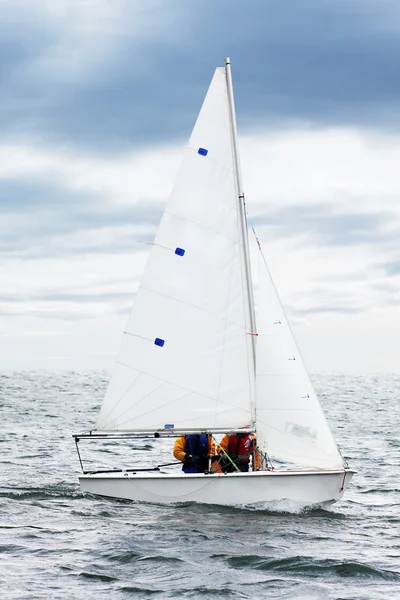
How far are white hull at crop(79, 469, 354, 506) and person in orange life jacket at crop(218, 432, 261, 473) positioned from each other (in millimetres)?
937

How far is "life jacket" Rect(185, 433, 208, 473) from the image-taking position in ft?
61.8

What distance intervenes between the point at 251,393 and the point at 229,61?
7.24 m

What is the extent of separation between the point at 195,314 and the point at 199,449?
115 inches

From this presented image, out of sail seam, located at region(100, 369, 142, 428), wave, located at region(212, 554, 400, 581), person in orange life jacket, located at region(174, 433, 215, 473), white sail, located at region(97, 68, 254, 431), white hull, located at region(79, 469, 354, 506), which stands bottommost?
wave, located at region(212, 554, 400, 581)

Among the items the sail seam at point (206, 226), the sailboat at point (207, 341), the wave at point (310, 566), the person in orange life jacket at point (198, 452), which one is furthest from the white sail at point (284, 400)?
the wave at point (310, 566)

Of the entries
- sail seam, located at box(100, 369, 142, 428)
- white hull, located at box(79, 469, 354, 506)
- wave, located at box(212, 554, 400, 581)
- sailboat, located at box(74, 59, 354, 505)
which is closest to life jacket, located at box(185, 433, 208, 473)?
sailboat, located at box(74, 59, 354, 505)

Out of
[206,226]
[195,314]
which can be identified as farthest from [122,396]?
[206,226]

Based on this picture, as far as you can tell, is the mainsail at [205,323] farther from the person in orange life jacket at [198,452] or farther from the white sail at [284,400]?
the person in orange life jacket at [198,452]

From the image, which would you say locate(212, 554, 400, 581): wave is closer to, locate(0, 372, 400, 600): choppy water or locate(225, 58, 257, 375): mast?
locate(0, 372, 400, 600): choppy water

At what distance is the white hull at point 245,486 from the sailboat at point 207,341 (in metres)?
0.09

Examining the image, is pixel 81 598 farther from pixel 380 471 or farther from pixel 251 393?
pixel 380 471

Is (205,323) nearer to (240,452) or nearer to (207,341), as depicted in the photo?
(207,341)

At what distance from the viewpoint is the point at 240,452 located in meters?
18.9

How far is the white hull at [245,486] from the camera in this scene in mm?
17656
